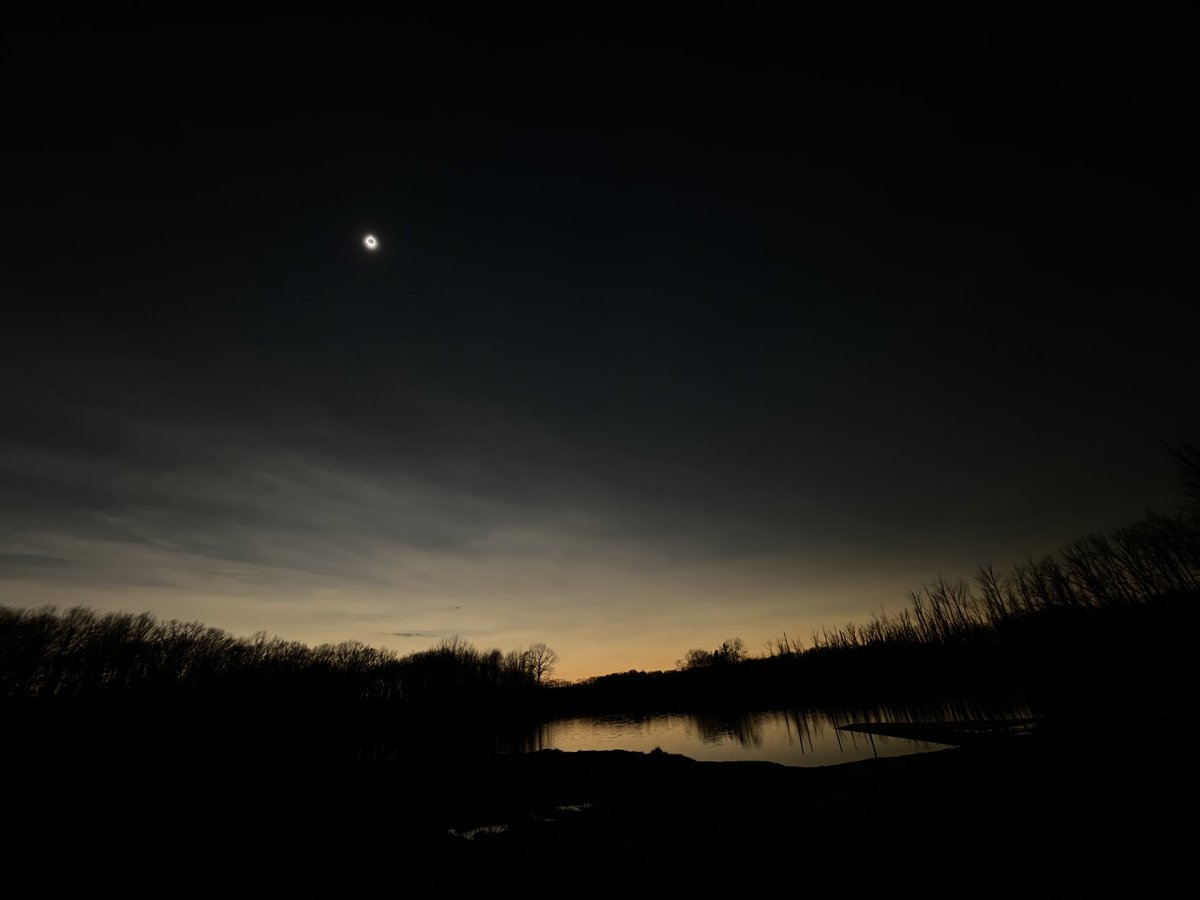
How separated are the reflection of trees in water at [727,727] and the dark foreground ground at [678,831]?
25778 mm

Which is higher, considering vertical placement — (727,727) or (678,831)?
(678,831)

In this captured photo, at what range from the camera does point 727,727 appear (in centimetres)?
5691

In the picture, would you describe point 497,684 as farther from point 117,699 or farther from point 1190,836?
point 1190,836

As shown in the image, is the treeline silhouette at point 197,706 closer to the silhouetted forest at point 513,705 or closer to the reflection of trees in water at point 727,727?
the silhouetted forest at point 513,705

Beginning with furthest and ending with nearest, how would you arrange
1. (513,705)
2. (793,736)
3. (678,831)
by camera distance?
1. (513,705)
2. (793,736)
3. (678,831)

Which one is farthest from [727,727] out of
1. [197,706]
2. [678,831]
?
[197,706]

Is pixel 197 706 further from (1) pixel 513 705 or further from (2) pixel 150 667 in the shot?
(1) pixel 513 705

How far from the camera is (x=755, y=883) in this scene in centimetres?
866

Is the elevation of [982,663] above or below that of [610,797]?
above

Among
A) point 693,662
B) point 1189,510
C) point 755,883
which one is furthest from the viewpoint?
point 693,662

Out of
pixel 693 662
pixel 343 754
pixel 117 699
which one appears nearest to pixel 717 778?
pixel 343 754

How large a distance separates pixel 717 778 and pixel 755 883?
1508 cm

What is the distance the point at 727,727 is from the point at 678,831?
174ft

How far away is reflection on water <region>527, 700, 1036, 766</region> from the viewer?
32562 mm
